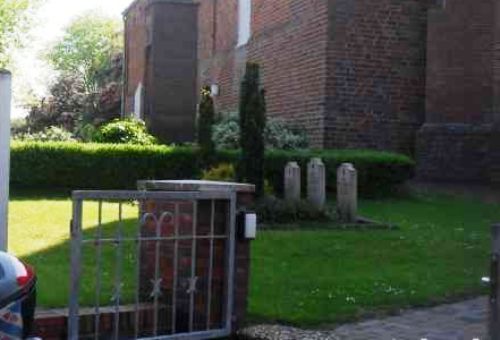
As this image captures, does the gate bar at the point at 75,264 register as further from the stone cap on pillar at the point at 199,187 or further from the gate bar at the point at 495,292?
the gate bar at the point at 495,292

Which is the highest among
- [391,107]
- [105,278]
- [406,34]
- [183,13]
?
[183,13]

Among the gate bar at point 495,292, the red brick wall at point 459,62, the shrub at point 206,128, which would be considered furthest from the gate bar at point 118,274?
the red brick wall at point 459,62

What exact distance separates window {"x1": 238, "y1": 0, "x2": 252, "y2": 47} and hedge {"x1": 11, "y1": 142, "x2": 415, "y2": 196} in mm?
8318

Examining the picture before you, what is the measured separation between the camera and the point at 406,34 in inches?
763

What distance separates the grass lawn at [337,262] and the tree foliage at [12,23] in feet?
131

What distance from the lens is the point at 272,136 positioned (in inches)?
719

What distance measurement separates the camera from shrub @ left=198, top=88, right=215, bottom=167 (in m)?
15.1

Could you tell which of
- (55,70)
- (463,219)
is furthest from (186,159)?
(55,70)

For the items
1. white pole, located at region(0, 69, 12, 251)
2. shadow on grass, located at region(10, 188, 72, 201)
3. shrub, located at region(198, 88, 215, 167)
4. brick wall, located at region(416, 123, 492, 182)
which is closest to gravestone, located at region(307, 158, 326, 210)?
shrub, located at region(198, 88, 215, 167)

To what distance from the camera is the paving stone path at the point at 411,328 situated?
6406mm

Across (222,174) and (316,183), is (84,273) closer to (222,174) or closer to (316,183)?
(316,183)

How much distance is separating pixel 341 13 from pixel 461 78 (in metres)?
3.29

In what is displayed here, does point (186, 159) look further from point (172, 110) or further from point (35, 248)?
point (172, 110)

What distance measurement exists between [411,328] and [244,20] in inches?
765
